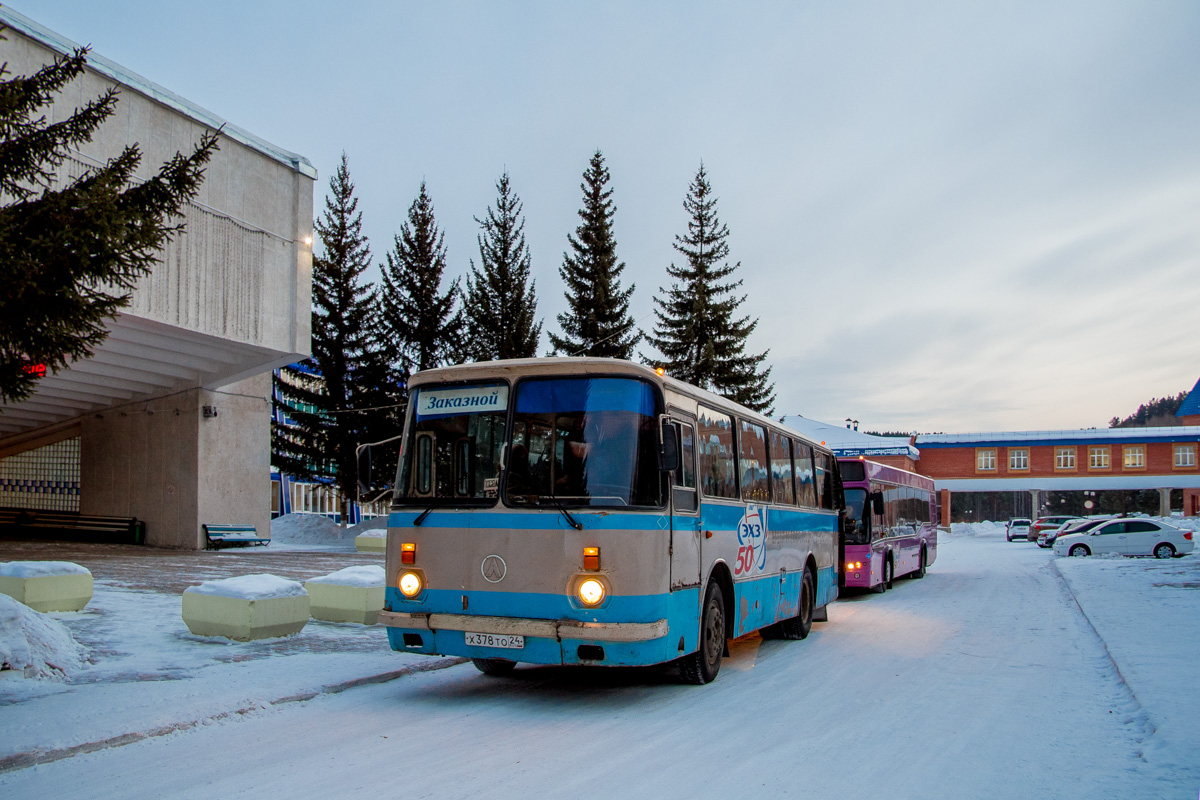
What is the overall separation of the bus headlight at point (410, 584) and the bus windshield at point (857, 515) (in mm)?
12558

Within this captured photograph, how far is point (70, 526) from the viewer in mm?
34125

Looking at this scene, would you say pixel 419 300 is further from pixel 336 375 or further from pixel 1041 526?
pixel 1041 526

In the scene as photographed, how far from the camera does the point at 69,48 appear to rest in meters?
22.0

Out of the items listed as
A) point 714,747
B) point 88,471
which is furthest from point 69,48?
point 714,747

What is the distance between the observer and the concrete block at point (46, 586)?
11.9 m

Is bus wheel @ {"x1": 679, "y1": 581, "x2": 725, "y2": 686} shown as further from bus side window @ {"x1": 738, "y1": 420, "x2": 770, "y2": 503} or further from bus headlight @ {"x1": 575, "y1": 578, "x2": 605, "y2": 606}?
bus headlight @ {"x1": 575, "y1": 578, "x2": 605, "y2": 606}

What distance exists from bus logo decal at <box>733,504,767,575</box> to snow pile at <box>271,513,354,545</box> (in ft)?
101

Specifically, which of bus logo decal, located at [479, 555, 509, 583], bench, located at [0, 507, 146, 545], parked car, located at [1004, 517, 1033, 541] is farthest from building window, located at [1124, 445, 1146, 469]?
bus logo decal, located at [479, 555, 509, 583]

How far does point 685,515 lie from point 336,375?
118 ft

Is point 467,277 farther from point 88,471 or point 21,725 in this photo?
point 21,725

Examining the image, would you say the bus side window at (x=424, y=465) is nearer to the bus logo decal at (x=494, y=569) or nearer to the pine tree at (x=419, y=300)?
the bus logo decal at (x=494, y=569)

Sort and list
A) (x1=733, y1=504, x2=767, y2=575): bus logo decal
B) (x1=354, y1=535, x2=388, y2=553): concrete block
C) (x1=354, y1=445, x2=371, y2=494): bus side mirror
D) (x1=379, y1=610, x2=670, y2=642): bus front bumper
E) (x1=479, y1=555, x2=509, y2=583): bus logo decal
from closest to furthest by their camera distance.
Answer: (x1=379, y1=610, x2=670, y2=642): bus front bumper → (x1=479, y1=555, x2=509, y2=583): bus logo decal → (x1=354, y1=445, x2=371, y2=494): bus side mirror → (x1=733, y1=504, x2=767, y2=575): bus logo decal → (x1=354, y1=535, x2=388, y2=553): concrete block

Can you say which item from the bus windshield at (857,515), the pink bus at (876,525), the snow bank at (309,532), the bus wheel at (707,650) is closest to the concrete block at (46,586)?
the bus wheel at (707,650)

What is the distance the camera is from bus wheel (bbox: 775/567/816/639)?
12797 mm
